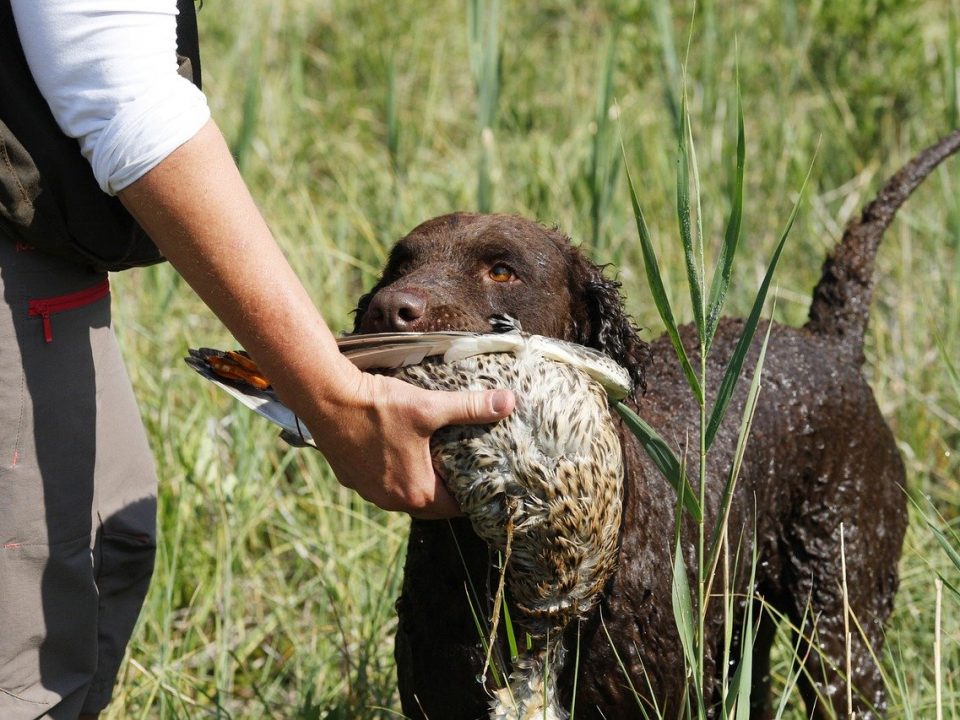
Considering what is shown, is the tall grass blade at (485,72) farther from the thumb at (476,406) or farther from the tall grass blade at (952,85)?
the thumb at (476,406)

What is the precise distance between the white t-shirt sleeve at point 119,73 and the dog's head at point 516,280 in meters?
0.68

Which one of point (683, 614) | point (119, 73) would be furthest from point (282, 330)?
point (683, 614)

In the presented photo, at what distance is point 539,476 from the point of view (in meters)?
1.90

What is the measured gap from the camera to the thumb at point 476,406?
1.83 metres

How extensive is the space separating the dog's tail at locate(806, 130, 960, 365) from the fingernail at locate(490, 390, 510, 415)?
1.77 m

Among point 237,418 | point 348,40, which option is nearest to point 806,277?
point 237,418

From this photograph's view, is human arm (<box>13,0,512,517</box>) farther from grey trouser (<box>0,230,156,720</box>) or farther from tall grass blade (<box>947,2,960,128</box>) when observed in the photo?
tall grass blade (<box>947,2,960,128</box>)

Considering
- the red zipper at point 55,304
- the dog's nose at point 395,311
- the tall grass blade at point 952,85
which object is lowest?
the dog's nose at point 395,311

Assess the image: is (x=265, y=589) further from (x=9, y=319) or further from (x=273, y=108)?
(x=273, y=108)

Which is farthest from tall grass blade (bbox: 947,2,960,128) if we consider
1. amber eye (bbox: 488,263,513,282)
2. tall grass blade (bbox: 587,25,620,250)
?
amber eye (bbox: 488,263,513,282)

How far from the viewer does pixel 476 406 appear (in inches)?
72.7

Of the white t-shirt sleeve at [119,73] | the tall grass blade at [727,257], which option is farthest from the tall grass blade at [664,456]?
the white t-shirt sleeve at [119,73]

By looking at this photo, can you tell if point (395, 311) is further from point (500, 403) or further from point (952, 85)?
point (952, 85)

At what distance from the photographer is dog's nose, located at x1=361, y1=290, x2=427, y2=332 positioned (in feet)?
7.01
